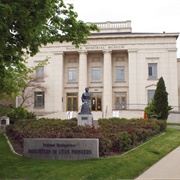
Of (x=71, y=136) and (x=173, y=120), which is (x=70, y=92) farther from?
(x=71, y=136)

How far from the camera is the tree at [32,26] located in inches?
322

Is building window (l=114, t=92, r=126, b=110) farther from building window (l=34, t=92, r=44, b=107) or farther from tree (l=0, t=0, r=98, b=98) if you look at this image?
tree (l=0, t=0, r=98, b=98)

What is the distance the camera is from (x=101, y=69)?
45.6 meters

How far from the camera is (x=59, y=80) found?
44.4m

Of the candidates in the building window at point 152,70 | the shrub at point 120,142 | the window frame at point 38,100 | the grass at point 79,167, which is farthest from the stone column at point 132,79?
the grass at point 79,167

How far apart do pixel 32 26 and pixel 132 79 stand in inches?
1387

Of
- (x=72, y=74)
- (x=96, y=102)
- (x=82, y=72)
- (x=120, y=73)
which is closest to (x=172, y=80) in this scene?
(x=120, y=73)

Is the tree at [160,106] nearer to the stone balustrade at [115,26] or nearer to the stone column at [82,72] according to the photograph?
the stone column at [82,72]

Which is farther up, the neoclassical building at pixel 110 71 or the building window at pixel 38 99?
the neoclassical building at pixel 110 71

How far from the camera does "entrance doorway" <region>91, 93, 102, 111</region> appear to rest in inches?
1756

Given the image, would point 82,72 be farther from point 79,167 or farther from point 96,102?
point 79,167

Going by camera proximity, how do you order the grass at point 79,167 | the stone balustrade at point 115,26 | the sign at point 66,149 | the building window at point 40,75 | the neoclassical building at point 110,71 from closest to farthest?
the grass at point 79,167 < the sign at point 66,149 < the neoclassical building at point 110,71 < the building window at point 40,75 < the stone balustrade at point 115,26

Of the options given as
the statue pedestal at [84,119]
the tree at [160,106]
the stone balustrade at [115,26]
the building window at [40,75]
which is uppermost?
the stone balustrade at [115,26]

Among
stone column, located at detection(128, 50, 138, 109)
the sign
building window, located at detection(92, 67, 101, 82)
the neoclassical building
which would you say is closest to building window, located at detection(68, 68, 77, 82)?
the neoclassical building
